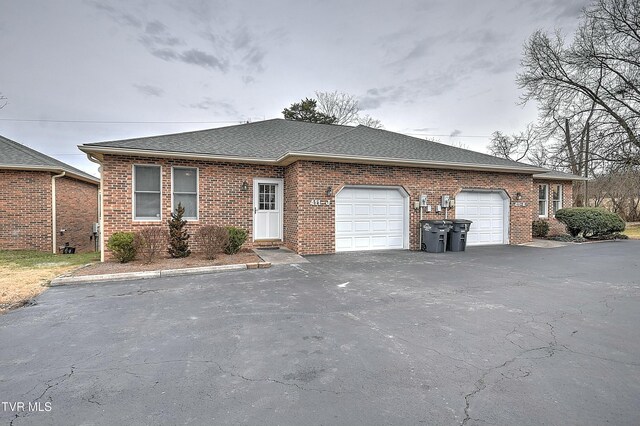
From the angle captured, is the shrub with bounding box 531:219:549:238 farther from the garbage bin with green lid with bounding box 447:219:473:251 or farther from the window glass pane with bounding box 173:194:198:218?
the window glass pane with bounding box 173:194:198:218

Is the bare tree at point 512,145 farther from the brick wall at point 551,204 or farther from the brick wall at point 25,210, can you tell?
the brick wall at point 25,210

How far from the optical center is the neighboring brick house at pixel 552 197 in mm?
15547

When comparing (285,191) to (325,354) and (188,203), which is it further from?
(325,354)

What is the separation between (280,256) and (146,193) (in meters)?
4.40

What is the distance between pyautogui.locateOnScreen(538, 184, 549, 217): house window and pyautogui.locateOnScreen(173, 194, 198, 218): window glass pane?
15.9 m

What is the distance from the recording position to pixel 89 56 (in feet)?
36.0

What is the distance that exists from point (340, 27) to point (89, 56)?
9.09 m

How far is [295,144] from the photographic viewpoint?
1174 centimetres

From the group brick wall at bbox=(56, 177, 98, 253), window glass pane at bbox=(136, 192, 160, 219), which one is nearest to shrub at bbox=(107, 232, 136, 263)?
window glass pane at bbox=(136, 192, 160, 219)

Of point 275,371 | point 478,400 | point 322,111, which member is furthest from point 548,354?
point 322,111

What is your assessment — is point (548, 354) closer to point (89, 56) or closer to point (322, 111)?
point (89, 56)

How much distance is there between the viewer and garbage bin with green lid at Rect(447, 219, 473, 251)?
35.8 feet

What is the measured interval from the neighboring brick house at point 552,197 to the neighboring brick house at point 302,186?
4366 mm

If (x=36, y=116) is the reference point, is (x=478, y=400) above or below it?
below
